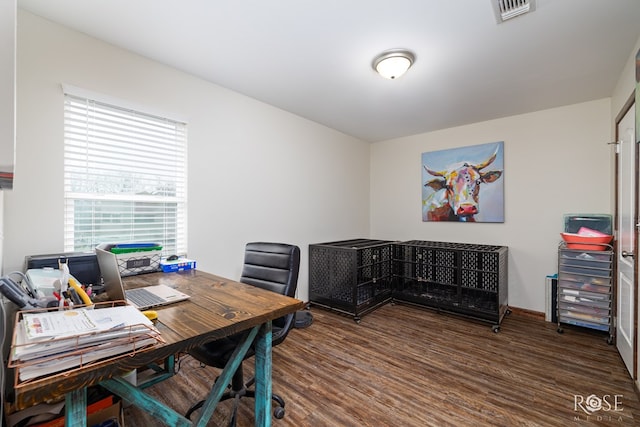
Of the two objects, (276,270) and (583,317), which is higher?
(276,270)

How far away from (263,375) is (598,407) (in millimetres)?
2159

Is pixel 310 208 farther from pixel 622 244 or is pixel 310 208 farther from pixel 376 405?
pixel 622 244

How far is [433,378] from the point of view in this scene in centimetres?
210

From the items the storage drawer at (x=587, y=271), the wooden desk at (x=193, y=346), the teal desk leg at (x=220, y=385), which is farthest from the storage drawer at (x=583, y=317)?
the teal desk leg at (x=220, y=385)

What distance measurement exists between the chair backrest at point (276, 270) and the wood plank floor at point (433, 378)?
55cm

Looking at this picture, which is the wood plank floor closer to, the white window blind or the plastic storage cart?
the plastic storage cart

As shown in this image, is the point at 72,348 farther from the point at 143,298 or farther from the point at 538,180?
the point at 538,180

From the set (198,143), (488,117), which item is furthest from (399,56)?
(488,117)

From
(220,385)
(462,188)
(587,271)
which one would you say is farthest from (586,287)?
(220,385)

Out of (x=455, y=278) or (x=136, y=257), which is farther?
(x=455, y=278)

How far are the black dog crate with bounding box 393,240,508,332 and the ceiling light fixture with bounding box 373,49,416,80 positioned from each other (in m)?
2.09

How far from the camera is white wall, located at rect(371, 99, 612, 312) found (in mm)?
3041

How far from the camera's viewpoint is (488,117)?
3.54 m

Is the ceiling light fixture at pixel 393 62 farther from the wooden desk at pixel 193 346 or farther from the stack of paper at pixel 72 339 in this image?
the stack of paper at pixel 72 339
